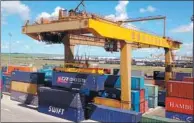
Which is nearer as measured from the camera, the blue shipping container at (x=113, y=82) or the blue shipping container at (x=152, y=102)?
the blue shipping container at (x=113, y=82)

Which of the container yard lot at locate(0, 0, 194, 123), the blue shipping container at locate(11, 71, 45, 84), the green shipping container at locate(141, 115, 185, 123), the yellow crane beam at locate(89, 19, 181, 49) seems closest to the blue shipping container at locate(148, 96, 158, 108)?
the container yard lot at locate(0, 0, 194, 123)

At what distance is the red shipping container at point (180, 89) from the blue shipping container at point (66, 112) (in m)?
9.84

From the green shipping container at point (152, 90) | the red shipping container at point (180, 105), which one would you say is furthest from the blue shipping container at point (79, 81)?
the green shipping container at point (152, 90)

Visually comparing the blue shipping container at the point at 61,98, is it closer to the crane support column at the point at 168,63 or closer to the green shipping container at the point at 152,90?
the green shipping container at the point at 152,90

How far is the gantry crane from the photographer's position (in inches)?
1002

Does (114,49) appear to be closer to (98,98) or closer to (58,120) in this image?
(98,98)

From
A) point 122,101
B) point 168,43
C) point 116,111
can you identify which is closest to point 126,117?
point 116,111

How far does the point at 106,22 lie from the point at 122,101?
9079mm

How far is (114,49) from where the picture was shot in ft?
102

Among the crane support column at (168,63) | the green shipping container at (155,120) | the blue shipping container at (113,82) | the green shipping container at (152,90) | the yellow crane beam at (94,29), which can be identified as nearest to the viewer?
the green shipping container at (155,120)

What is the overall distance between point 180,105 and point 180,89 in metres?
1.54

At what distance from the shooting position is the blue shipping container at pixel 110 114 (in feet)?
82.9

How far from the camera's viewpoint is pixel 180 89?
2578cm

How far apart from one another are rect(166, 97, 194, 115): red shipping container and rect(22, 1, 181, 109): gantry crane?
4.90 metres
